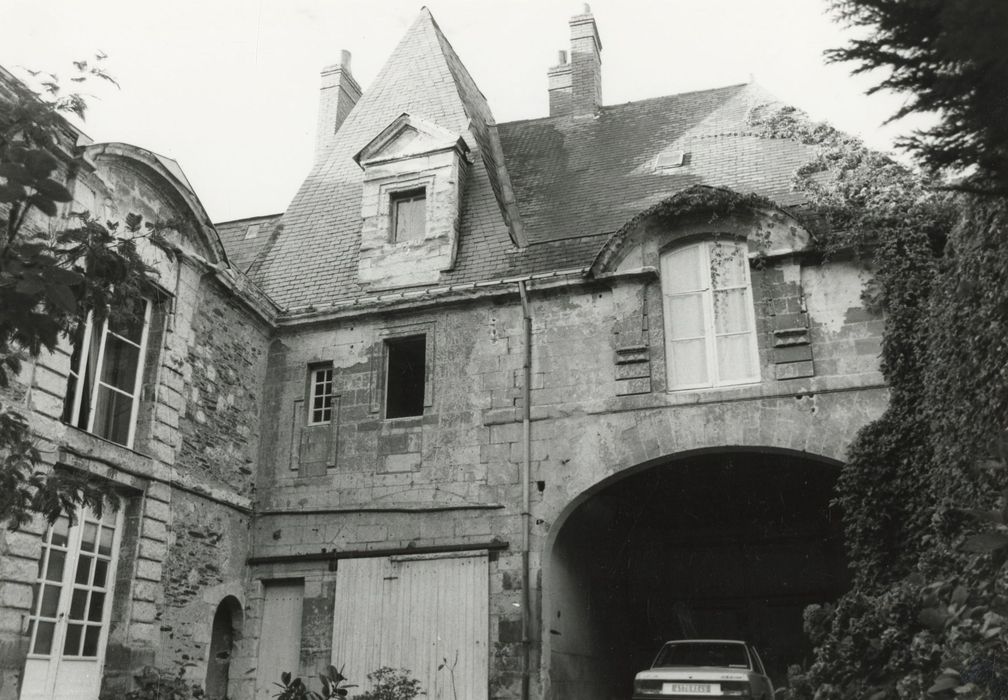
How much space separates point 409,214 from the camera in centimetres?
1276

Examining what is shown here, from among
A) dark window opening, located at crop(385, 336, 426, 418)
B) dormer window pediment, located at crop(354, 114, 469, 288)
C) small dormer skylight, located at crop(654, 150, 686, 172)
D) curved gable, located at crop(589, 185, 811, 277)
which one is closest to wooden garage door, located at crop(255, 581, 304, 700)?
dark window opening, located at crop(385, 336, 426, 418)

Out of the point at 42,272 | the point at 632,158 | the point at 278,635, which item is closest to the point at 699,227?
the point at 632,158

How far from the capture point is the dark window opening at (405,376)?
11938 millimetres

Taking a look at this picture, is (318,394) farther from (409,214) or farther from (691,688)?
(691,688)

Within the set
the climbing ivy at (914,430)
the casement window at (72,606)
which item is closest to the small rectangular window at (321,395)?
the casement window at (72,606)

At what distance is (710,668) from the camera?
9.14 meters

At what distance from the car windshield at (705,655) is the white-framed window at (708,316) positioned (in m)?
2.88

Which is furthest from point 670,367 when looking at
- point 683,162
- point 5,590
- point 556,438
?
point 5,590

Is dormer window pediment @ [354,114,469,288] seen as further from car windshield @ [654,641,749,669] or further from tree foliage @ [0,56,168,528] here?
tree foliage @ [0,56,168,528]

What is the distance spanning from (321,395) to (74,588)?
13.6ft

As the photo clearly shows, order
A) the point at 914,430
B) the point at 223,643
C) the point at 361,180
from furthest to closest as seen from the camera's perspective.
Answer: the point at 361,180 → the point at 223,643 → the point at 914,430

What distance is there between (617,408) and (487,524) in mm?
2027

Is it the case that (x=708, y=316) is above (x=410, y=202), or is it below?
below

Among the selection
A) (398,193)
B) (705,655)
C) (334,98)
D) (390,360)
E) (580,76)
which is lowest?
(705,655)
